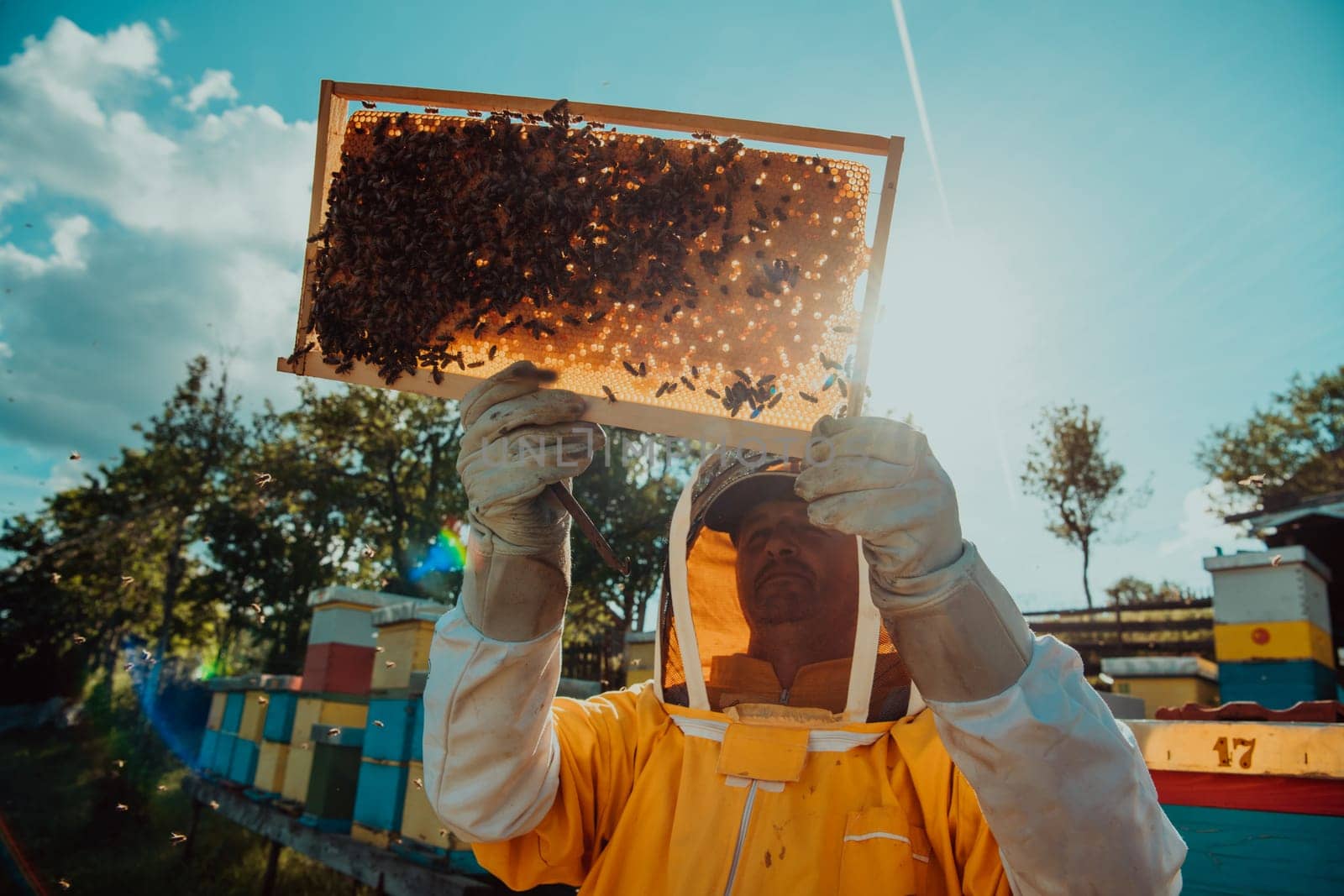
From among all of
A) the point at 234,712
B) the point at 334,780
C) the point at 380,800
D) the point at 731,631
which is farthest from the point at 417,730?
the point at 234,712

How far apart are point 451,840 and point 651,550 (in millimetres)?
15803

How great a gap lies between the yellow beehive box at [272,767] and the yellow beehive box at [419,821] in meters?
3.84

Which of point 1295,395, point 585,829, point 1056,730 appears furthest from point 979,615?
point 1295,395

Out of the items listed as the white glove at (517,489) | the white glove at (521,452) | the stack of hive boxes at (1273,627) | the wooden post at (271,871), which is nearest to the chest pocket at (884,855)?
the white glove at (517,489)

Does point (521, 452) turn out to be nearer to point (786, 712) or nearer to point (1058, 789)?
point (786, 712)

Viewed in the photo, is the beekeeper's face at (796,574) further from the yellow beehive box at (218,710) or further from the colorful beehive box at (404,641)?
the yellow beehive box at (218,710)

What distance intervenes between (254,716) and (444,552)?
1853 centimetres

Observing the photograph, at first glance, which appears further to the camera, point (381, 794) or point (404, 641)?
point (404, 641)

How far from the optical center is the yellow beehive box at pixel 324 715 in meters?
8.42

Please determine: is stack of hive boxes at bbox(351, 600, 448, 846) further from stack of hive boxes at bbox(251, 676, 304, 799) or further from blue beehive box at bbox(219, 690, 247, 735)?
blue beehive box at bbox(219, 690, 247, 735)

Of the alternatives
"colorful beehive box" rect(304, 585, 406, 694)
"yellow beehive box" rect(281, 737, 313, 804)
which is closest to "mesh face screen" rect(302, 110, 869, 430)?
"colorful beehive box" rect(304, 585, 406, 694)

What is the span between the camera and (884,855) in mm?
2051

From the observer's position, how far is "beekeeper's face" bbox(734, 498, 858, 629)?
9.07 feet

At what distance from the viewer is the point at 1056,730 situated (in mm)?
1736
